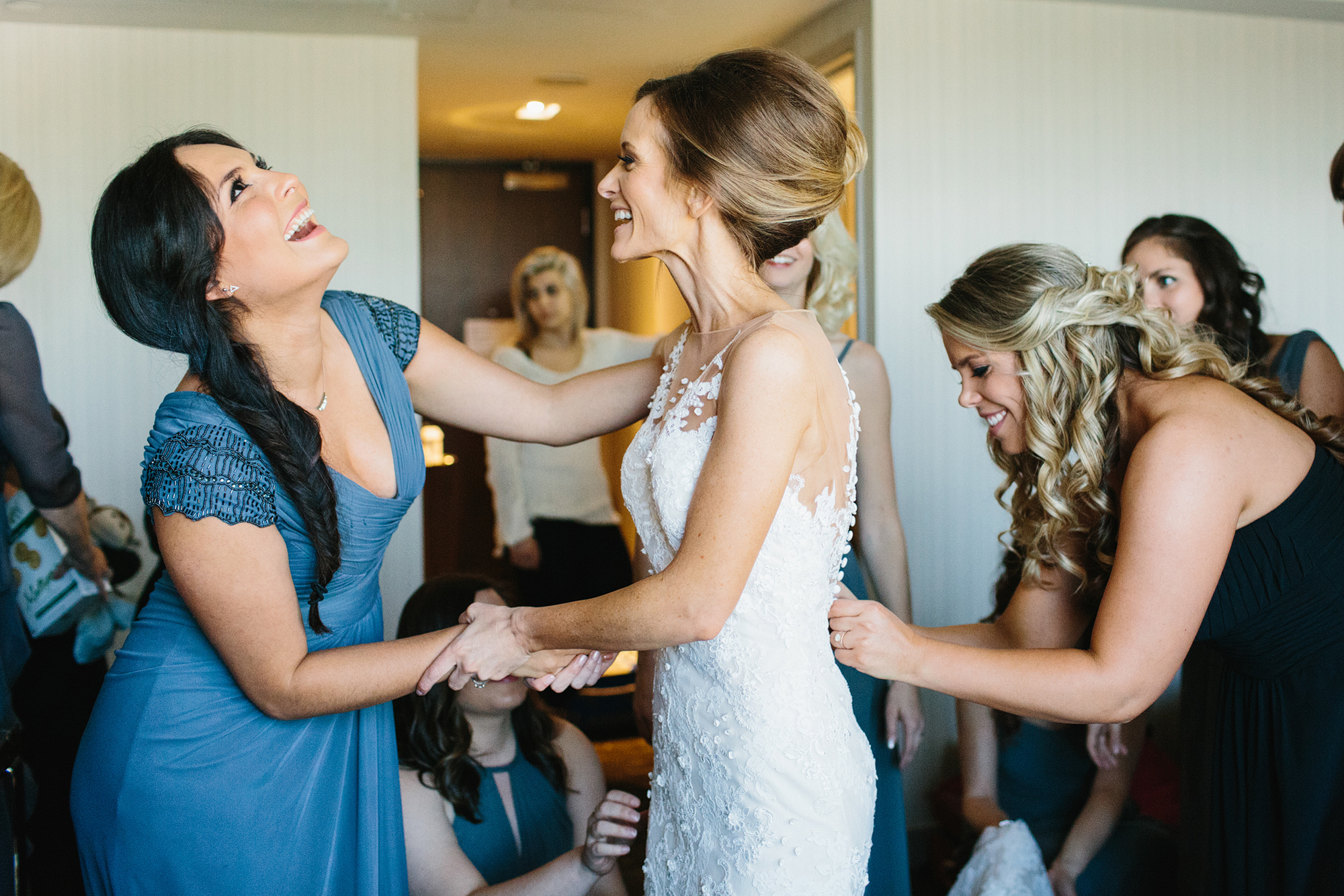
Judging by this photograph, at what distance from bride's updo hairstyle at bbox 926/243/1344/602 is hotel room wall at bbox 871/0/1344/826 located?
184 cm

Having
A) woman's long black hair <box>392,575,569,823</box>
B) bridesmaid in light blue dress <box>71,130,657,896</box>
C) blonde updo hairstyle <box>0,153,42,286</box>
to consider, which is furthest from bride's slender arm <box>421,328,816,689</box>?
blonde updo hairstyle <box>0,153,42,286</box>

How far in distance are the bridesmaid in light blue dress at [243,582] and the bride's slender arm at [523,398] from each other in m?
0.25

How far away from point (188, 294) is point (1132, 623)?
4.64ft

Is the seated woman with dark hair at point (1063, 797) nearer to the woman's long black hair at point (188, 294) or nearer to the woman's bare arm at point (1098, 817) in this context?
the woman's bare arm at point (1098, 817)

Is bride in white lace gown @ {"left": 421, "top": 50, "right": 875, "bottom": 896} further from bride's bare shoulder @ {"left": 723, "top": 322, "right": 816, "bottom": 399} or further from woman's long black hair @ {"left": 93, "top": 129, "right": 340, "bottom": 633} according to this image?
woman's long black hair @ {"left": 93, "top": 129, "right": 340, "bottom": 633}

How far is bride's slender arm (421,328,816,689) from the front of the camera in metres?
1.34

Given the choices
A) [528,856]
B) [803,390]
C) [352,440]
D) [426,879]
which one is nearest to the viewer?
[803,390]

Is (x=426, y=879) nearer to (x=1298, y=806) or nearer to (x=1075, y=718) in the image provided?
(x=1075, y=718)

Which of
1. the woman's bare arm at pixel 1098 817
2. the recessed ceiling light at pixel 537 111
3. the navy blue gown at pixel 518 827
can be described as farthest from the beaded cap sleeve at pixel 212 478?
the recessed ceiling light at pixel 537 111

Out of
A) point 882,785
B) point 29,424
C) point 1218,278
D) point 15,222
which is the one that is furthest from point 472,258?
point 882,785

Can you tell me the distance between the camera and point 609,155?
6.93 m

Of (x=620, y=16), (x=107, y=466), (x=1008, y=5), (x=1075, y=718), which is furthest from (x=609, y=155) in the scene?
(x=1075, y=718)

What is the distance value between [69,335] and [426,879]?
269cm

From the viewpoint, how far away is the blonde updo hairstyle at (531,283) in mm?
4547
